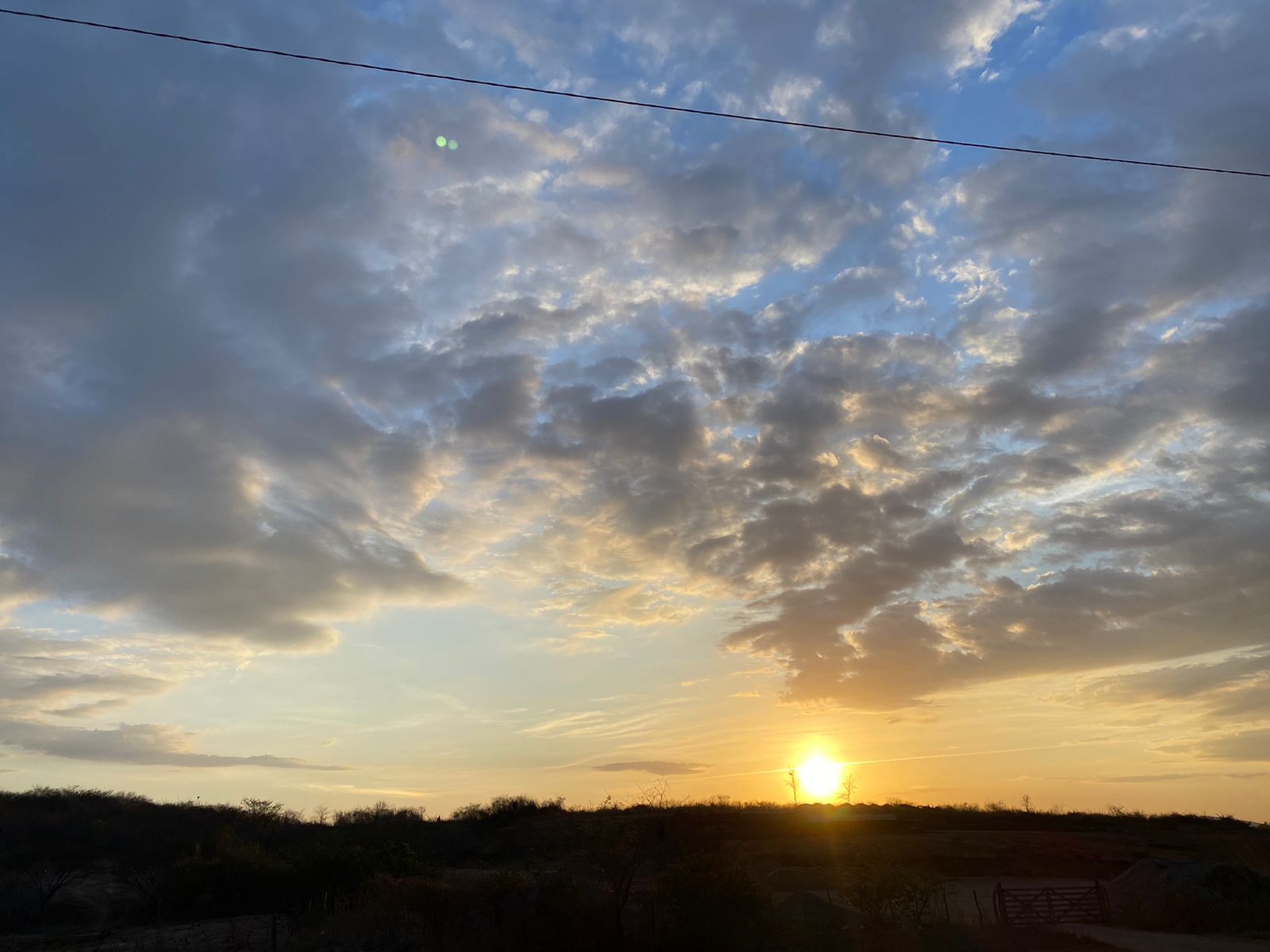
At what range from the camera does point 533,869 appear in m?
35.6

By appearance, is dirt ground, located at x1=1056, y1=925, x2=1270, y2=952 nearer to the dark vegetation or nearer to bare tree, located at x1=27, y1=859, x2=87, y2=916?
the dark vegetation

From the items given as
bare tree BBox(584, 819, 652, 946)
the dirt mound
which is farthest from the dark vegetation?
the dirt mound

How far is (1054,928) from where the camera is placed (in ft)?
91.4

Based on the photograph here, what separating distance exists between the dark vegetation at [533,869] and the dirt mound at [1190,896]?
6857 mm

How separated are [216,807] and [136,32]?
6234 centimetres

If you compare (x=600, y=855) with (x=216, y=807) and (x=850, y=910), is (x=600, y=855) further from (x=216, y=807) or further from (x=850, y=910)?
(x=216, y=807)

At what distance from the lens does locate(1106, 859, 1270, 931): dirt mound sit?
29391mm

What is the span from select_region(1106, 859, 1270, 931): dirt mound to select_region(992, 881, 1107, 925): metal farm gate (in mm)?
610

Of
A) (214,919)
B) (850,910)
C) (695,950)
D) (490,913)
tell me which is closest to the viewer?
(695,950)

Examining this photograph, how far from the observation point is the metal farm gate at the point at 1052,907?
28328mm

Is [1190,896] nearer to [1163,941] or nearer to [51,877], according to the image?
[1163,941]

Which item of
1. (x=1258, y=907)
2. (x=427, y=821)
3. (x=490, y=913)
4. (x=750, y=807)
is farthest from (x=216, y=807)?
(x=1258, y=907)

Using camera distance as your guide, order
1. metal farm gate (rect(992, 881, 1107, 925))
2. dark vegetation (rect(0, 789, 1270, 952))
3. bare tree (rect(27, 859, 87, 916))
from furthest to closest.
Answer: bare tree (rect(27, 859, 87, 916)) → metal farm gate (rect(992, 881, 1107, 925)) → dark vegetation (rect(0, 789, 1270, 952))

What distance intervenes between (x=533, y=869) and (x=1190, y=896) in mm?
23683
